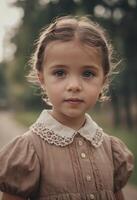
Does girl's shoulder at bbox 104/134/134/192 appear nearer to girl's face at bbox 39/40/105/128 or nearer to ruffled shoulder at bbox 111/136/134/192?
ruffled shoulder at bbox 111/136/134/192

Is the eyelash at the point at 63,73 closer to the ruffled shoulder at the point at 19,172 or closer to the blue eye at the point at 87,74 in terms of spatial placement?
the blue eye at the point at 87,74

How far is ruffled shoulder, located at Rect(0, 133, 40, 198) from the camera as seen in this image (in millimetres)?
2600

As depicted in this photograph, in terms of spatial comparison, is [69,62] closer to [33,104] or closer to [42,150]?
[42,150]

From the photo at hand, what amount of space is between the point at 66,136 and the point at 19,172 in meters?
0.32

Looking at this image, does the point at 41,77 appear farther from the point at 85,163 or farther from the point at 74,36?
the point at 85,163

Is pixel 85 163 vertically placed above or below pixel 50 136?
below

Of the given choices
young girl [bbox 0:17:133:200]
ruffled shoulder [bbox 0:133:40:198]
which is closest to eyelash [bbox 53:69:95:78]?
young girl [bbox 0:17:133:200]

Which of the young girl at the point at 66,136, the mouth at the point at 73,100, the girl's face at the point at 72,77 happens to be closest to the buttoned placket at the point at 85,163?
the young girl at the point at 66,136

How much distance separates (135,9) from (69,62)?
16668 millimetres

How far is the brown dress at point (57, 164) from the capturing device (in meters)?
2.61

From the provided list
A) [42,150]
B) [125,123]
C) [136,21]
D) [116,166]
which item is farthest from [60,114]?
[125,123]

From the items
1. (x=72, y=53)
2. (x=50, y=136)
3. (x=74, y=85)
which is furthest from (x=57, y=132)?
(x=72, y=53)

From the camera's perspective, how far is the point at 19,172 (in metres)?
2.60

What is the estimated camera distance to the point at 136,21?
18.9m
